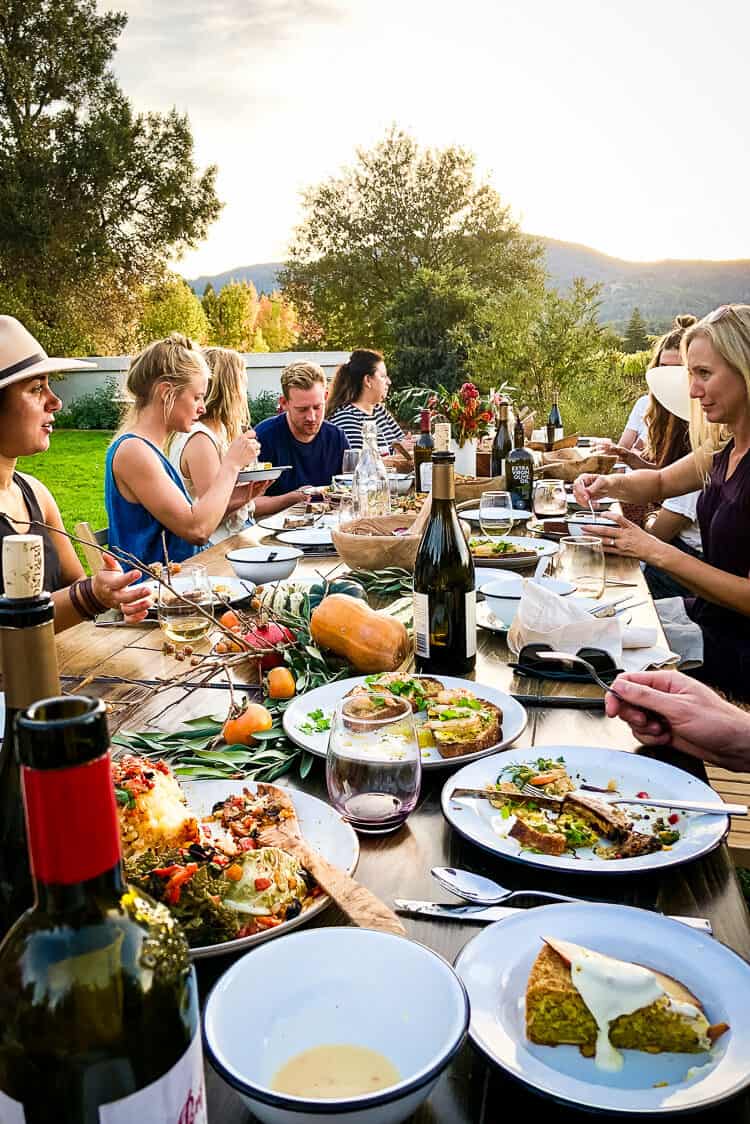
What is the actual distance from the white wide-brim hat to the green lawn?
21.4ft

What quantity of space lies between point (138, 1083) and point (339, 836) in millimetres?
630

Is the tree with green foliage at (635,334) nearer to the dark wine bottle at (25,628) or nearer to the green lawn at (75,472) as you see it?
the green lawn at (75,472)

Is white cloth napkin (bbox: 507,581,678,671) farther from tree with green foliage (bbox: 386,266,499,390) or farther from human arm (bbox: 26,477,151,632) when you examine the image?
tree with green foliage (bbox: 386,266,499,390)

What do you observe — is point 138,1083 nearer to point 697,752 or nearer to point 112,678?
point 697,752

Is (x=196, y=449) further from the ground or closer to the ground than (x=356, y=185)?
closer to the ground

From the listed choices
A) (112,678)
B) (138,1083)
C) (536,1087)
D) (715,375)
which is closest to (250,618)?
(112,678)

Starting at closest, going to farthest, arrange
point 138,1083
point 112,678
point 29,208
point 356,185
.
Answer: point 138,1083 < point 112,678 < point 29,208 < point 356,185

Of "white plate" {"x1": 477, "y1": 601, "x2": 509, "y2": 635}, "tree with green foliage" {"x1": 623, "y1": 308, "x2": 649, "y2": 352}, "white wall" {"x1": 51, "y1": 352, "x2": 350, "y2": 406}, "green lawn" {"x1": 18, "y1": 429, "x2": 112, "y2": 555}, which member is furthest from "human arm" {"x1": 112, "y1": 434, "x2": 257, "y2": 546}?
"tree with green foliage" {"x1": 623, "y1": 308, "x2": 649, "y2": 352}

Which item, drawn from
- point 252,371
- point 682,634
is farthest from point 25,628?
point 252,371

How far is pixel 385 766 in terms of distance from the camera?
1.14 m

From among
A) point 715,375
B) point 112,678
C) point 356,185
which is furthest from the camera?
point 356,185

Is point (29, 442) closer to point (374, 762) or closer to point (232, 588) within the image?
point (232, 588)

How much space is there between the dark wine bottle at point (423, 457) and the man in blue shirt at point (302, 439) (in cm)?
104

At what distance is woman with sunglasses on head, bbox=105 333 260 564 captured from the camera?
3.57 metres
